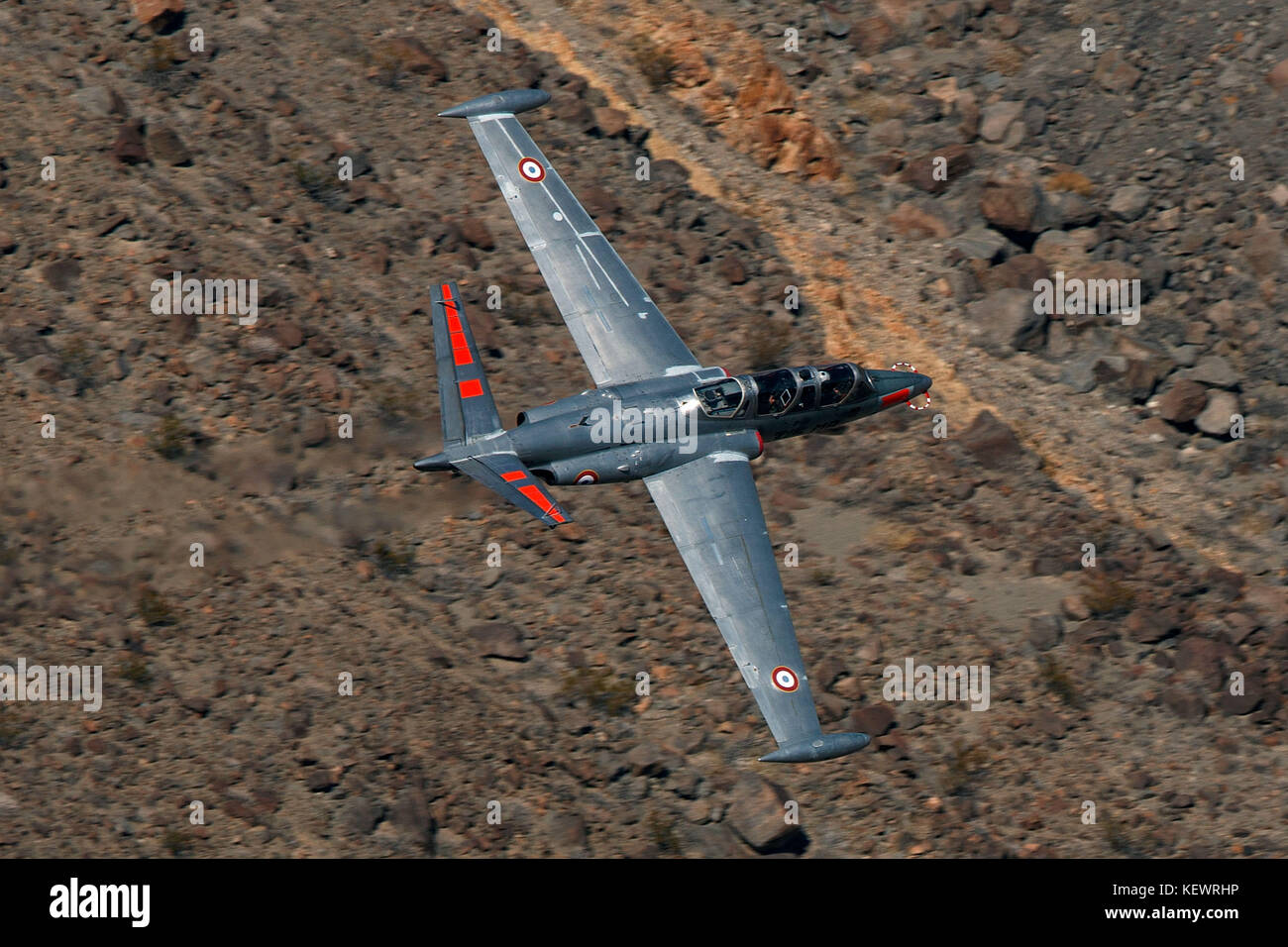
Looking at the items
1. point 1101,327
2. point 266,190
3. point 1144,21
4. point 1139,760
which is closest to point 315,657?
point 266,190

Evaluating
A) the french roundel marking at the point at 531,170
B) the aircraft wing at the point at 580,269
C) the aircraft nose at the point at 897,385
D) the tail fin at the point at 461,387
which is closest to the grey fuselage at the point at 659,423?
the tail fin at the point at 461,387

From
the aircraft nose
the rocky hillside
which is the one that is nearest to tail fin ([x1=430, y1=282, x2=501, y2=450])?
the rocky hillside

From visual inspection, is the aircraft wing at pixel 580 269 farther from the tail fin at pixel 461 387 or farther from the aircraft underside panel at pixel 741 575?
the tail fin at pixel 461 387

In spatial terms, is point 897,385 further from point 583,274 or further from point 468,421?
point 468,421

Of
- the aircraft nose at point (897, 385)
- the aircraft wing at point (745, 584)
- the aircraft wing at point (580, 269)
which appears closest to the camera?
the aircraft wing at point (745, 584)

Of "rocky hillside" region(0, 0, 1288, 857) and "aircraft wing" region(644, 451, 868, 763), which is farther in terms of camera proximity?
"rocky hillside" region(0, 0, 1288, 857)

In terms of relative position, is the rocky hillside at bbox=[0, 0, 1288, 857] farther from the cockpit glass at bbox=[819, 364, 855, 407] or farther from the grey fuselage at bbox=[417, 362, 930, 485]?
the grey fuselage at bbox=[417, 362, 930, 485]

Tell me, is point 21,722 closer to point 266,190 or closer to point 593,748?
point 593,748

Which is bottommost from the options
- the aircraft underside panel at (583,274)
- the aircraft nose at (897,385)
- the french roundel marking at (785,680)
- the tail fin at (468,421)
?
the french roundel marking at (785,680)
